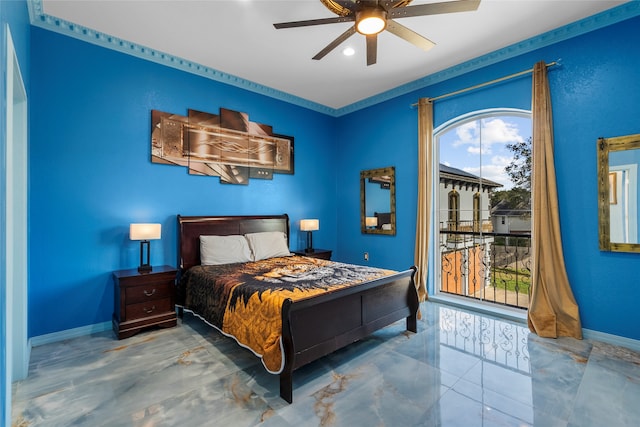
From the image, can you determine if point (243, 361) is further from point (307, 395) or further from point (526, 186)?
point (526, 186)

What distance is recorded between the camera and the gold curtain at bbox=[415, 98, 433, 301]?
430 centimetres

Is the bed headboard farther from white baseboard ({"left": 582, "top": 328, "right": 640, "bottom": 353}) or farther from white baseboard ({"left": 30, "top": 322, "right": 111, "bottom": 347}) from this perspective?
white baseboard ({"left": 582, "top": 328, "right": 640, "bottom": 353})

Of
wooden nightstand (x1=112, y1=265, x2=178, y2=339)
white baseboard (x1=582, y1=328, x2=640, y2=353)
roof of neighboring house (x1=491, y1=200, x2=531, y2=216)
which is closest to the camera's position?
white baseboard (x1=582, y1=328, x2=640, y2=353)

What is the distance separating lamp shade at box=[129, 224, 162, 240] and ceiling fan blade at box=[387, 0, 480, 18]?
3112 millimetres

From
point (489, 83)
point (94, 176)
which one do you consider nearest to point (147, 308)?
point (94, 176)

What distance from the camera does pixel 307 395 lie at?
2.11 meters

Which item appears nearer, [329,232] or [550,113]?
[550,113]

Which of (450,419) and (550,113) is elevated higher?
(550,113)

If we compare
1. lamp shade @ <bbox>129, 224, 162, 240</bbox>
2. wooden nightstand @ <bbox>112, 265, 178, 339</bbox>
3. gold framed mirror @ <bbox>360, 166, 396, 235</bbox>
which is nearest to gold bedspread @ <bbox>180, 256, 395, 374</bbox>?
wooden nightstand @ <bbox>112, 265, 178, 339</bbox>

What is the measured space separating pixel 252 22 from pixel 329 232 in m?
3.64

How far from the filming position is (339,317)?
2.50m

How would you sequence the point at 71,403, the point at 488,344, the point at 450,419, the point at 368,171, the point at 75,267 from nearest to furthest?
1. the point at 450,419
2. the point at 71,403
3. the point at 488,344
4. the point at 75,267
5. the point at 368,171

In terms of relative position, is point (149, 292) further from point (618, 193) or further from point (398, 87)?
point (618, 193)

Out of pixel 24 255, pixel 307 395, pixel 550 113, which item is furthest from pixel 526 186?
pixel 24 255
